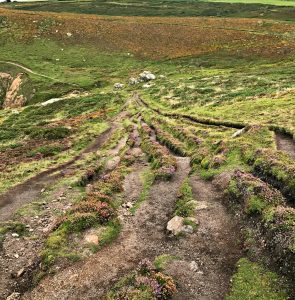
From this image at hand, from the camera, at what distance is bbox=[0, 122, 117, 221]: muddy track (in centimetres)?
3080

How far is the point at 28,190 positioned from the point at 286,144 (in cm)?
2529

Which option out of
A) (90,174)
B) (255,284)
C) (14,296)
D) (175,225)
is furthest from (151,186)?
(255,284)

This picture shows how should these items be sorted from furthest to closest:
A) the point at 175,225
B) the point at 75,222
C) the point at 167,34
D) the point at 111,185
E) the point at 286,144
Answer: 1. the point at 167,34
2. the point at 286,144
3. the point at 111,185
4. the point at 75,222
5. the point at 175,225

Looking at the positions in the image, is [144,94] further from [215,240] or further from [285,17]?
[285,17]

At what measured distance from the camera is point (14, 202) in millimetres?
32250

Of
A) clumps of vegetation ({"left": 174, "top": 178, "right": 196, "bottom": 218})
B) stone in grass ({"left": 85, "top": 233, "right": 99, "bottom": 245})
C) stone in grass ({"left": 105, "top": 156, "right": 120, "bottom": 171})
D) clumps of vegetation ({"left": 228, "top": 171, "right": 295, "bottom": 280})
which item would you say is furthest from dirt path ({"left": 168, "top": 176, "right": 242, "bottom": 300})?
stone in grass ({"left": 105, "top": 156, "right": 120, "bottom": 171})

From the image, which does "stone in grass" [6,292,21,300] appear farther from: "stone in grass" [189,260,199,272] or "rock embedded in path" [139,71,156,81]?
"rock embedded in path" [139,71,156,81]

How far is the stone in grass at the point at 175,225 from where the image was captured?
71.8ft

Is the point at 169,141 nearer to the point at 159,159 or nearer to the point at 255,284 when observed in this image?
the point at 159,159

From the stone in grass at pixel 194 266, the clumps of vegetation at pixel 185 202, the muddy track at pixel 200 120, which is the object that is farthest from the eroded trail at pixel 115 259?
the muddy track at pixel 200 120

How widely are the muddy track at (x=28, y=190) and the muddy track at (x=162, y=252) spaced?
11.3 m

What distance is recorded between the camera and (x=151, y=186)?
3119 centimetres

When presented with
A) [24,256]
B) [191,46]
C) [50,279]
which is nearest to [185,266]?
[50,279]

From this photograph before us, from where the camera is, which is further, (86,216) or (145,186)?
(145,186)
